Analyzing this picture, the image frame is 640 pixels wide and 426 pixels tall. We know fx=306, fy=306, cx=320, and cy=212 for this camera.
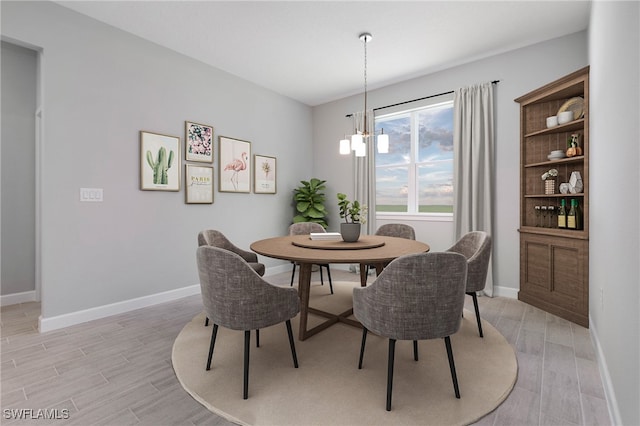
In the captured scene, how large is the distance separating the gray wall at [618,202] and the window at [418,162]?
6.64 feet

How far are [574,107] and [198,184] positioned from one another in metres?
4.29

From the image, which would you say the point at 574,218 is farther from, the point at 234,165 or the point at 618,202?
the point at 234,165

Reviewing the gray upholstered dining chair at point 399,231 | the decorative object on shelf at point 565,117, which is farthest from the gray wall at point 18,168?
the decorative object on shelf at point 565,117

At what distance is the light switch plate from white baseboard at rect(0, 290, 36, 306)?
1670 mm

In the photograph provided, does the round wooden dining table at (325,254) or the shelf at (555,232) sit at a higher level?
the shelf at (555,232)

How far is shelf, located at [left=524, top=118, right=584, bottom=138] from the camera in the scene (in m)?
2.96

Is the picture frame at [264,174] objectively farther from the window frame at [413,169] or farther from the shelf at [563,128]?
the shelf at [563,128]

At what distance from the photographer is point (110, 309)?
3.11 meters

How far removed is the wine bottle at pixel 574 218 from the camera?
9.92ft

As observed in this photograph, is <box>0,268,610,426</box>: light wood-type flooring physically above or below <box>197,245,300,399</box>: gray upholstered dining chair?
below

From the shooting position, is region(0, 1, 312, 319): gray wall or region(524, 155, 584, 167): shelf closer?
region(0, 1, 312, 319): gray wall

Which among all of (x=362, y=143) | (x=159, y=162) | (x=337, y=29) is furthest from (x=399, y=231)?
(x=159, y=162)

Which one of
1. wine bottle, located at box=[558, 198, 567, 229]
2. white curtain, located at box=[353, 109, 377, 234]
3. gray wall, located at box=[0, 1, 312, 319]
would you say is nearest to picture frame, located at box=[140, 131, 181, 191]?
gray wall, located at box=[0, 1, 312, 319]

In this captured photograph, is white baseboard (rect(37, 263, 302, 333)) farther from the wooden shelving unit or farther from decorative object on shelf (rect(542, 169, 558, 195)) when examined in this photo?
decorative object on shelf (rect(542, 169, 558, 195))
